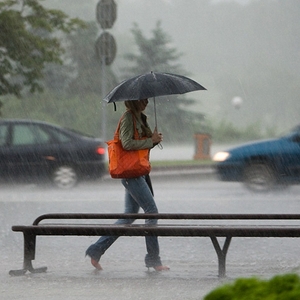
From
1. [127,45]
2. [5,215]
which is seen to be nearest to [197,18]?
[127,45]

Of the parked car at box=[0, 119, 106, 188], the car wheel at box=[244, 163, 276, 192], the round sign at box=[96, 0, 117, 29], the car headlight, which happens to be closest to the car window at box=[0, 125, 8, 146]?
the parked car at box=[0, 119, 106, 188]

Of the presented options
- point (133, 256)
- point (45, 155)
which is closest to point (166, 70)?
point (45, 155)

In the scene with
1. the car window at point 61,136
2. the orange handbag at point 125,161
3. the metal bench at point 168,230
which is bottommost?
the metal bench at point 168,230

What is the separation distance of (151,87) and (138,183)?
2.55ft

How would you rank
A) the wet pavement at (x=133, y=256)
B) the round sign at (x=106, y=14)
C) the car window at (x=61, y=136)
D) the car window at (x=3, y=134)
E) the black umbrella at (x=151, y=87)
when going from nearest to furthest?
the wet pavement at (x=133, y=256) < the black umbrella at (x=151, y=87) < the car window at (x=3, y=134) < the car window at (x=61, y=136) < the round sign at (x=106, y=14)

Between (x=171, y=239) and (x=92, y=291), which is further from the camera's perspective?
(x=171, y=239)

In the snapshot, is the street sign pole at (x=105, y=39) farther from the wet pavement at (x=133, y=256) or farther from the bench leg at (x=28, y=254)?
the bench leg at (x=28, y=254)

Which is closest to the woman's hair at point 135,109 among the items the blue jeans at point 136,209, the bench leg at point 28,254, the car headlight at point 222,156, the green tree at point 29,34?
the blue jeans at point 136,209

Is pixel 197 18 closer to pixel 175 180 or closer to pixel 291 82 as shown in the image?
pixel 291 82

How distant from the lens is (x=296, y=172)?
15.0 m

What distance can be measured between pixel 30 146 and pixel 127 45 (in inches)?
1703

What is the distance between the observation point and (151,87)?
6.96 m

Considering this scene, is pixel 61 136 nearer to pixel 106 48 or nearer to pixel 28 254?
pixel 106 48

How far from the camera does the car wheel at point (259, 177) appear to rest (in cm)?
1520
